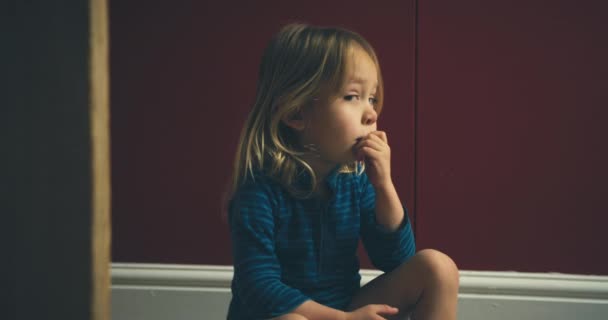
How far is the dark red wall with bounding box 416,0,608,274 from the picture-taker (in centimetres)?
115

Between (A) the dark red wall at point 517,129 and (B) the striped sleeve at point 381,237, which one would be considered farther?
(A) the dark red wall at point 517,129

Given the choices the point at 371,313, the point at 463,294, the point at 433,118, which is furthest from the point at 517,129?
the point at 371,313

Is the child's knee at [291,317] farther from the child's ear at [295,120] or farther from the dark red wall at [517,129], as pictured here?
the dark red wall at [517,129]

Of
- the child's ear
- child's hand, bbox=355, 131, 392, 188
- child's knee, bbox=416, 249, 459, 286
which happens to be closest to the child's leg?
child's knee, bbox=416, 249, 459, 286

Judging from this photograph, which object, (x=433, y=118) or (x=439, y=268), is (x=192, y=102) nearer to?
(x=433, y=118)

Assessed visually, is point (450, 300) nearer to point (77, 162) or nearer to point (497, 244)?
point (497, 244)

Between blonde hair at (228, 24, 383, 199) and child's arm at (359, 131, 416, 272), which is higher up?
blonde hair at (228, 24, 383, 199)

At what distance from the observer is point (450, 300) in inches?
33.4

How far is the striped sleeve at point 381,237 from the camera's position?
94 centimetres

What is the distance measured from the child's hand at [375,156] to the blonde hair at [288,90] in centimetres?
9

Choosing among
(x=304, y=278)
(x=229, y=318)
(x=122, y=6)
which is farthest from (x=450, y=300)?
(x=122, y=6)

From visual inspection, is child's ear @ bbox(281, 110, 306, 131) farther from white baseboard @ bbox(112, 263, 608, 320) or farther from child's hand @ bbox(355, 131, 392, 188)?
white baseboard @ bbox(112, 263, 608, 320)

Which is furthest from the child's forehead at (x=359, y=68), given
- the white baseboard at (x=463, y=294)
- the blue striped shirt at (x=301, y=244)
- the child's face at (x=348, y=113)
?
the white baseboard at (x=463, y=294)

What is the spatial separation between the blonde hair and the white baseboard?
0.41 m
